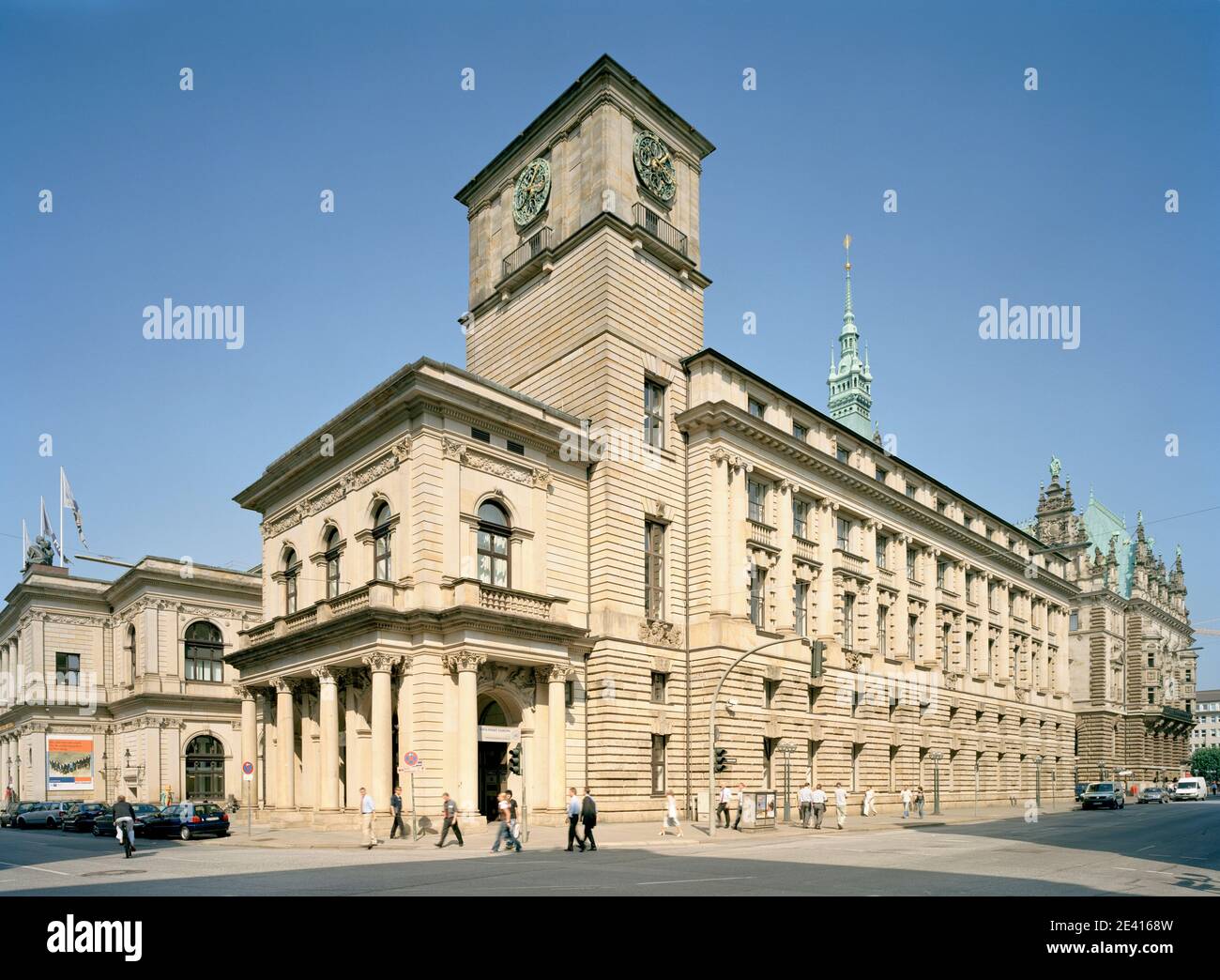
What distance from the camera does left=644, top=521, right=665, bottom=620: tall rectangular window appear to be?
40.5 meters

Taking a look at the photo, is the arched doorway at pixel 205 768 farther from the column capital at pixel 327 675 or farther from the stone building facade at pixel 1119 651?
the stone building facade at pixel 1119 651

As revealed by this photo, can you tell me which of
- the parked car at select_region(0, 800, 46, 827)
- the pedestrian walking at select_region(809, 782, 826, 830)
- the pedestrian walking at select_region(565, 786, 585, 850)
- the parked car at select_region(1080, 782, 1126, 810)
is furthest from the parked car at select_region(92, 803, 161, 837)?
the parked car at select_region(1080, 782, 1126, 810)

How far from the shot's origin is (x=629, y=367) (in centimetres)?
4041

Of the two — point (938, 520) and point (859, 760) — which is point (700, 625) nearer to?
point (859, 760)

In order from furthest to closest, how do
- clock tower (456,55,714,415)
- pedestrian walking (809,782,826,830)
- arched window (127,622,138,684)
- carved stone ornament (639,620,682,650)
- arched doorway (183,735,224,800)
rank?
arched window (127,622,138,684) < arched doorway (183,735,224,800) < clock tower (456,55,714,415) < carved stone ornament (639,620,682,650) < pedestrian walking (809,782,826,830)

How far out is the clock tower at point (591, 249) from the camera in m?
40.7

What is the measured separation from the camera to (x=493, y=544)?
3591 centimetres

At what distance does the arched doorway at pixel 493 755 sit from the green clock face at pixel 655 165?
951 inches

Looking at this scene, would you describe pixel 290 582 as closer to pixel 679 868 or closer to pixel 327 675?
pixel 327 675

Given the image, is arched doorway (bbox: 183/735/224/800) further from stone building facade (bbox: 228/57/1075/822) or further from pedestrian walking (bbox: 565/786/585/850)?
pedestrian walking (bbox: 565/786/585/850)

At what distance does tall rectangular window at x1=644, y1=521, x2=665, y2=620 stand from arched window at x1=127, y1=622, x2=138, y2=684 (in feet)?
130

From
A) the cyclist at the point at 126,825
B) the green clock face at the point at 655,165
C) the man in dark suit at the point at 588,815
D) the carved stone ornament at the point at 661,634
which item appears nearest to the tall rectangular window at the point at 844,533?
the carved stone ornament at the point at 661,634

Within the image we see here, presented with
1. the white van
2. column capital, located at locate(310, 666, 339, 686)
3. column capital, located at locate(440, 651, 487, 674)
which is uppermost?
column capital, located at locate(440, 651, 487, 674)

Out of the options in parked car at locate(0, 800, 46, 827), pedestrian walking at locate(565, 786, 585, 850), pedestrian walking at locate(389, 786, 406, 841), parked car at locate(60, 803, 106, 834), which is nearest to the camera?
pedestrian walking at locate(565, 786, 585, 850)
